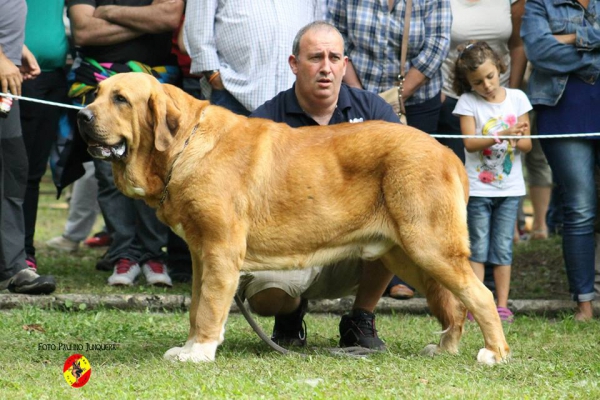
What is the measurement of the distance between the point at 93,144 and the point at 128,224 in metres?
3.46

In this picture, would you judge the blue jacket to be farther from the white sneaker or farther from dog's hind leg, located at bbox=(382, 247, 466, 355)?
the white sneaker

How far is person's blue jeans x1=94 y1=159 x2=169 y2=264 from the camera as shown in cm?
824

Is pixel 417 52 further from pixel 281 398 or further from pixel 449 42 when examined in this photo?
pixel 281 398

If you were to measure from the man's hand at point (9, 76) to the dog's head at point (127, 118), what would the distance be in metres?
2.07

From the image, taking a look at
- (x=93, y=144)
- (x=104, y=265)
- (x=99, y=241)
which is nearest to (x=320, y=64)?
(x=93, y=144)

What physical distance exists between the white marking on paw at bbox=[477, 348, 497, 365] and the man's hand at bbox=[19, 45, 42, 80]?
4.25 m

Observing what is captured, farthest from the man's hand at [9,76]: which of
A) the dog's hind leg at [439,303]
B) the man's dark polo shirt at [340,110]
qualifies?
the dog's hind leg at [439,303]

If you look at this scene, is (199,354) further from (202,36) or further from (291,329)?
(202,36)

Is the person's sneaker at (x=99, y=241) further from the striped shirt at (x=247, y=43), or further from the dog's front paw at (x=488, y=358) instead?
the dog's front paw at (x=488, y=358)

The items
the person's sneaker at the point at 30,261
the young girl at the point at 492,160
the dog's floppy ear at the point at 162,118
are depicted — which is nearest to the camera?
the dog's floppy ear at the point at 162,118

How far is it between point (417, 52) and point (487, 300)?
3039 mm

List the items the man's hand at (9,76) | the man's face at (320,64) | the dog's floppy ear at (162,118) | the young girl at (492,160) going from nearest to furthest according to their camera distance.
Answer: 1. the dog's floppy ear at (162,118)
2. the man's face at (320,64)
3. the man's hand at (9,76)
4. the young girl at (492,160)

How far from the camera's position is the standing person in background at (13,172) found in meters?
7.00

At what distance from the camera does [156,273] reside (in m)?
8.11
